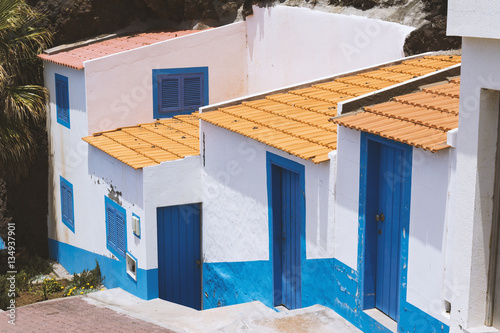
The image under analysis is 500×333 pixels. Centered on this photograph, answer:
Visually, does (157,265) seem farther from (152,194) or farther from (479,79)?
(479,79)

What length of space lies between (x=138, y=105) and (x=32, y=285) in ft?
13.7

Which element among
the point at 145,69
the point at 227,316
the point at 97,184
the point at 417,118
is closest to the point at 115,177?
the point at 97,184

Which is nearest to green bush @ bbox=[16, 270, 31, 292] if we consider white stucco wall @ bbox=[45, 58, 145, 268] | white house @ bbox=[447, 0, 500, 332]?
white stucco wall @ bbox=[45, 58, 145, 268]

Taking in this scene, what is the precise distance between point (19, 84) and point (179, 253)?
6.13 meters

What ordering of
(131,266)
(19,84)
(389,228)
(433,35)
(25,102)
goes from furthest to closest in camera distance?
(19,84) < (25,102) < (131,266) < (433,35) < (389,228)

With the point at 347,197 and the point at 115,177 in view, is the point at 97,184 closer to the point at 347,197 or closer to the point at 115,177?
the point at 115,177

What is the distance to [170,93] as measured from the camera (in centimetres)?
1447

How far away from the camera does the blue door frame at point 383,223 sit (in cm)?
757

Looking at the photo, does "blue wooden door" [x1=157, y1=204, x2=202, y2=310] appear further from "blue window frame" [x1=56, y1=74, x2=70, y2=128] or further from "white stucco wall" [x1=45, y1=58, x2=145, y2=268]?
"blue window frame" [x1=56, y1=74, x2=70, y2=128]

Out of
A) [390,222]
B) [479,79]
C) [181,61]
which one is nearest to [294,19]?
[181,61]

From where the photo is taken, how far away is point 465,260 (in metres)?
6.37

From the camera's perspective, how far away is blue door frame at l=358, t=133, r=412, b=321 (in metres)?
7.57

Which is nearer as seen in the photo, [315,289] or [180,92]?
[315,289]

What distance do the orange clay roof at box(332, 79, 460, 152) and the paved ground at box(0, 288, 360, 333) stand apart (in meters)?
2.36
